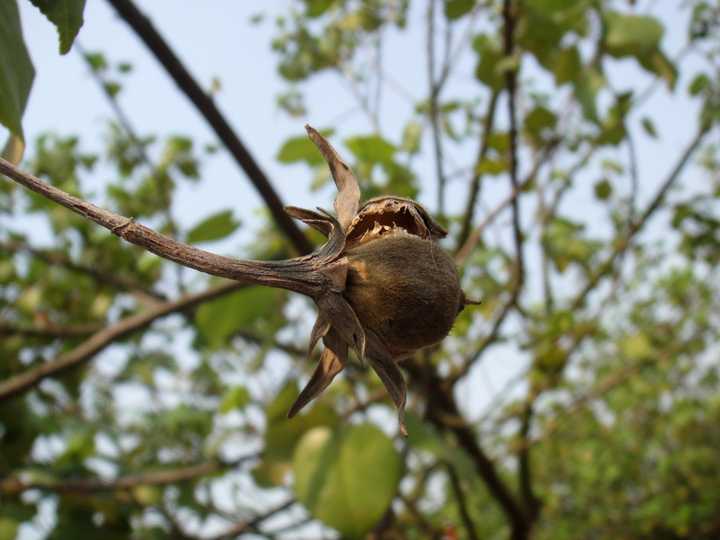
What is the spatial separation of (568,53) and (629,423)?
561 centimetres

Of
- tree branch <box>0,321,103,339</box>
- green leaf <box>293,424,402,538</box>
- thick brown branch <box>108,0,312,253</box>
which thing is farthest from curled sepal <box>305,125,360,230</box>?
tree branch <box>0,321,103,339</box>

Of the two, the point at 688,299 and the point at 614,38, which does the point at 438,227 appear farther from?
the point at 688,299

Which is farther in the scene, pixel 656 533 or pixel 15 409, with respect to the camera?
pixel 656 533

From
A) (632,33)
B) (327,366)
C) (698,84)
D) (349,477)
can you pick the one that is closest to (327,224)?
(327,366)

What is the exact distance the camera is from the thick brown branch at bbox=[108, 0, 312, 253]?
77 centimetres

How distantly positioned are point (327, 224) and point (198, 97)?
0.35 metres

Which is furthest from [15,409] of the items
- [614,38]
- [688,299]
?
[688,299]

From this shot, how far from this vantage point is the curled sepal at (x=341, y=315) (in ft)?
1.73

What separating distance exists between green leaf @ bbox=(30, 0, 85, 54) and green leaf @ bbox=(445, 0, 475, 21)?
114 cm

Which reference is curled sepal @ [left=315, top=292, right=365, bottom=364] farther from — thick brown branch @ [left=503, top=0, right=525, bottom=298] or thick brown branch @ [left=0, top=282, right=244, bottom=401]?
thick brown branch @ [left=503, top=0, right=525, bottom=298]

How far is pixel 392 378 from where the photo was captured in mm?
542

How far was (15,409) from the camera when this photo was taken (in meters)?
1.89

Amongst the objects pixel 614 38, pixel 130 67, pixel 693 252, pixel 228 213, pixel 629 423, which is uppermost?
pixel 130 67

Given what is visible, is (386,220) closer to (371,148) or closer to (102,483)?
(371,148)
